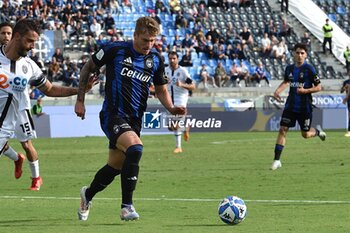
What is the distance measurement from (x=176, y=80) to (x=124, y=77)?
13.4 meters

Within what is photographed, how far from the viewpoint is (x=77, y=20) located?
44312 millimetres

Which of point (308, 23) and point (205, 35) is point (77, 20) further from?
point (308, 23)

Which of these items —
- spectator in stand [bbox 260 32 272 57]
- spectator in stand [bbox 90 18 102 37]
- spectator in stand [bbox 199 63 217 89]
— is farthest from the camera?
spectator in stand [bbox 260 32 272 57]

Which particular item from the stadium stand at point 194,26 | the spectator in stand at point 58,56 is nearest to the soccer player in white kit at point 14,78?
the stadium stand at point 194,26

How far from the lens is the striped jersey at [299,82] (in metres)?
20.0

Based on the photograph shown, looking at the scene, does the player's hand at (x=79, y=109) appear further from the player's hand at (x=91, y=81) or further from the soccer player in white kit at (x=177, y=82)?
the soccer player in white kit at (x=177, y=82)

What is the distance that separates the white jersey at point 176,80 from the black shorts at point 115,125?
13.1 metres

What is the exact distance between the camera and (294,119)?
20141 mm

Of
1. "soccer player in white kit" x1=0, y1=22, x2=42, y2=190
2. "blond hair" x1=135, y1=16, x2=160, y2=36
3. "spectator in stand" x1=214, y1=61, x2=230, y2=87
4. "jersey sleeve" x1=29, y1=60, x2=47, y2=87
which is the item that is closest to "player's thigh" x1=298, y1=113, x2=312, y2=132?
"soccer player in white kit" x1=0, y1=22, x2=42, y2=190

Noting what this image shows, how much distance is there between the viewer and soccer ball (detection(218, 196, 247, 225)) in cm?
1091

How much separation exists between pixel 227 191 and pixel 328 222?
4423 mm

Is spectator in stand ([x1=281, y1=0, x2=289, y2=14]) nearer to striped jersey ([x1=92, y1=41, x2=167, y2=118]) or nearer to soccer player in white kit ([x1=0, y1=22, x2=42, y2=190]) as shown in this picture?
soccer player in white kit ([x1=0, y1=22, x2=42, y2=190])

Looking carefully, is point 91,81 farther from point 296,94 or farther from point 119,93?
point 296,94

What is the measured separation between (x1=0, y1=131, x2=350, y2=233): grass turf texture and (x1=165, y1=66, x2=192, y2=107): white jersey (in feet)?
4.70
